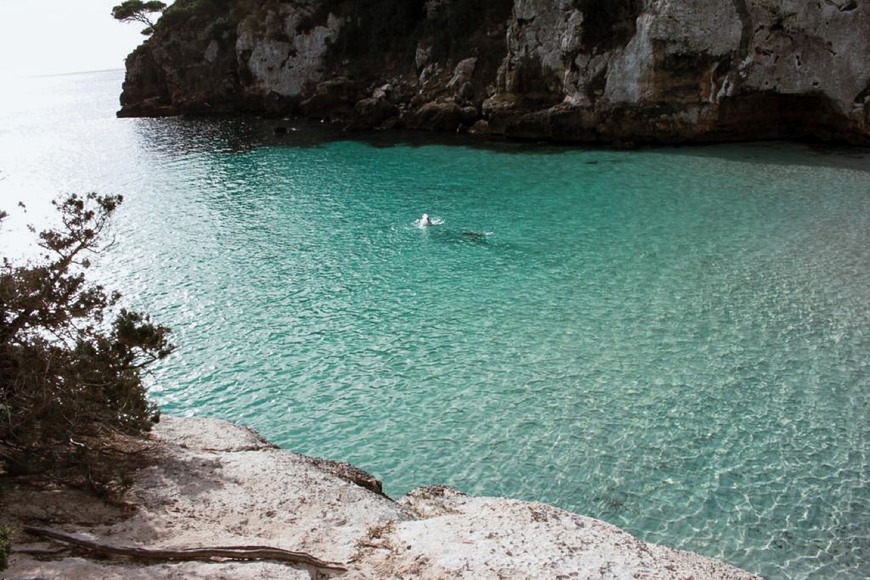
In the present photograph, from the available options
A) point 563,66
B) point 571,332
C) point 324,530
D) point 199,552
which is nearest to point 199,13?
point 563,66

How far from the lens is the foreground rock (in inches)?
221

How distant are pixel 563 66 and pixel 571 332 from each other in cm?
2533

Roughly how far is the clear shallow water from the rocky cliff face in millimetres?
2916

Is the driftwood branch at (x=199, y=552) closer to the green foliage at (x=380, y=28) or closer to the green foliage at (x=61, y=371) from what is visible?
the green foliage at (x=61, y=371)

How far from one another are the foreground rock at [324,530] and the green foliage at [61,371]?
620 millimetres

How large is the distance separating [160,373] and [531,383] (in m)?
8.33

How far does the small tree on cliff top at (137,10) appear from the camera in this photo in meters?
68.4

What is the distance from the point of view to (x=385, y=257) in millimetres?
20609

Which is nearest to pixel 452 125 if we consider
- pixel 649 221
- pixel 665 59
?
pixel 665 59

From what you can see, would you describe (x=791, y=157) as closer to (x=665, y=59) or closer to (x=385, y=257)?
(x=665, y=59)

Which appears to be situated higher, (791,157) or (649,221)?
(791,157)

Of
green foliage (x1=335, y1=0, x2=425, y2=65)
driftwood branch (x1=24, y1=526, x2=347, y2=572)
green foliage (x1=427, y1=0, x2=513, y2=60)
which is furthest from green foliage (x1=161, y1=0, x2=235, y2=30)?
A: driftwood branch (x1=24, y1=526, x2=347, y2=572)

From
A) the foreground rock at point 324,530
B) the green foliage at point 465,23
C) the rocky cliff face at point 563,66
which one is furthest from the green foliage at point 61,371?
the green foliage at point 465,23

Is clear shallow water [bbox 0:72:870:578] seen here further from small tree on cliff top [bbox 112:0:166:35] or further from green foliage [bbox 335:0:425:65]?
small tree on cliff top [bbox 112:0:166:35]
